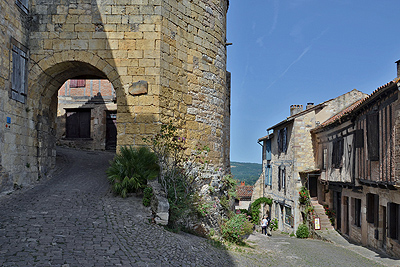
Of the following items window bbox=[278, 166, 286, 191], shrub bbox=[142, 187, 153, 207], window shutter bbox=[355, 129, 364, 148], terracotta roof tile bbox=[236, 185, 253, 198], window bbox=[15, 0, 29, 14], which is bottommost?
terracotta roof tile bbox=[236, 185, 253, 198]

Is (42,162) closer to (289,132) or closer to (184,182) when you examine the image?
(184,182)

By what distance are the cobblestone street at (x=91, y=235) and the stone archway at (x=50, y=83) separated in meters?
0.78

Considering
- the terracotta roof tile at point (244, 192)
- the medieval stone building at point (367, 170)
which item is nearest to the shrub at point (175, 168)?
the medieval stone building at point (367, 170)

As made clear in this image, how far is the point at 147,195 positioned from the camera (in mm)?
7219

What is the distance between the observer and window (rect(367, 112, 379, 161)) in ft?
36.2

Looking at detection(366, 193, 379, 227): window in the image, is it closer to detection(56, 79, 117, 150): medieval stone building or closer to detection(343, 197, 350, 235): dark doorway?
detection(343, 197, 350, 235): dark doorway

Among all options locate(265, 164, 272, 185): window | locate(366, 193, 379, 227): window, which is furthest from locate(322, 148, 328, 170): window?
locate(265, 164, 272, 185): window

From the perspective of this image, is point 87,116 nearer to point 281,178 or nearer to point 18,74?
point 18,74

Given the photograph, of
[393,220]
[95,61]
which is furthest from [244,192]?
[95,61]

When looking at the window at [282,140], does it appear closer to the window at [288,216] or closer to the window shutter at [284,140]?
the window shutter at [284,140]

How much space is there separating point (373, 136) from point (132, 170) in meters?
7.81

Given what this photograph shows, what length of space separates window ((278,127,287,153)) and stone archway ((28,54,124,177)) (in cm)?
1308

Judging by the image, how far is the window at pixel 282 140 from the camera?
2011 centimetres

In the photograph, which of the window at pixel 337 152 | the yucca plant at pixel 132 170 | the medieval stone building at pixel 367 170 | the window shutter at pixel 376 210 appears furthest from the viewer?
the window at pixel 337 152
